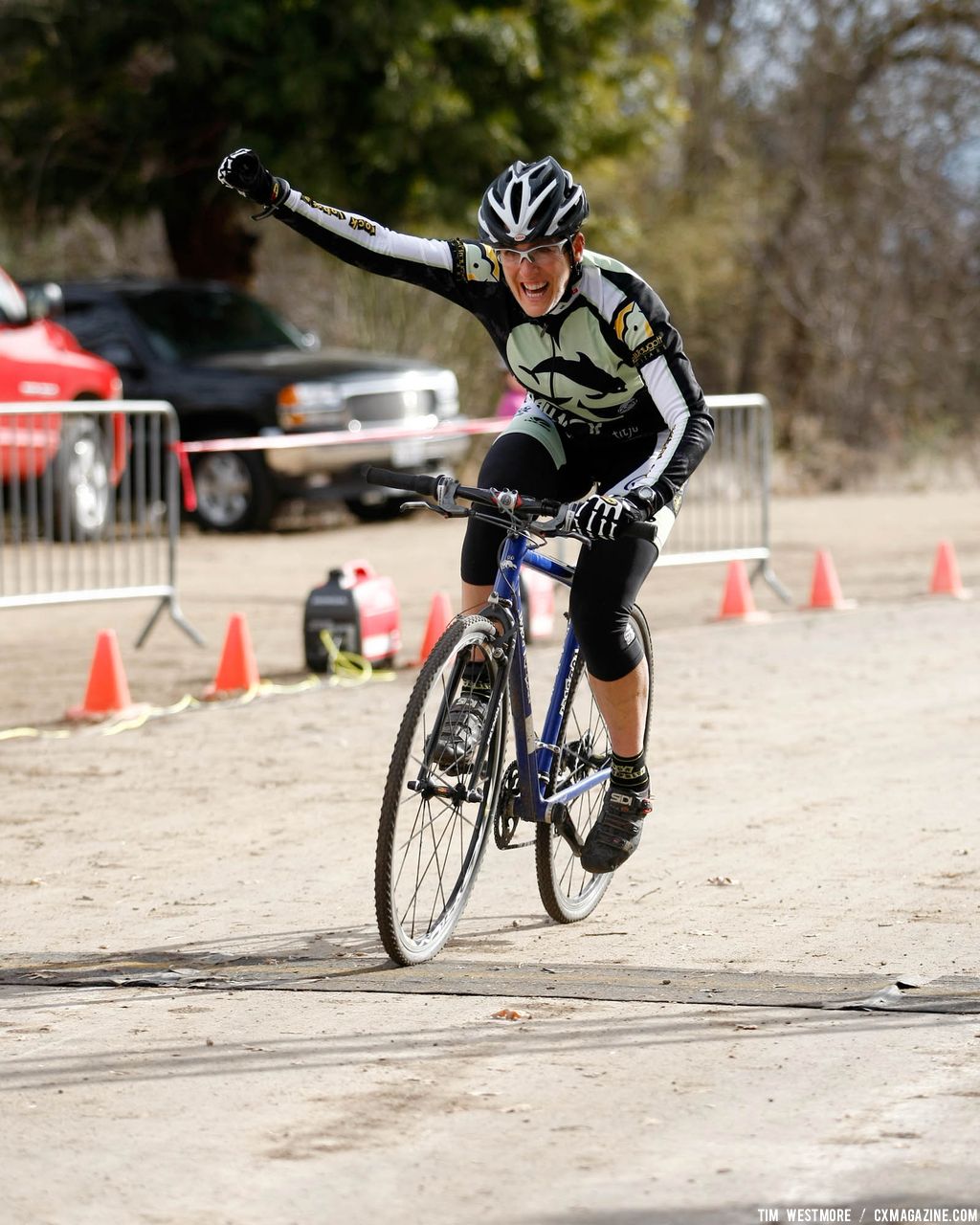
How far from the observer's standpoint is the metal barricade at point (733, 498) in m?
14.6

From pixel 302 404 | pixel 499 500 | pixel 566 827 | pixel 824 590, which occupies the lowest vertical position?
pixel 566 827

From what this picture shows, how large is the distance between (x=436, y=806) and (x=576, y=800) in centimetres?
44

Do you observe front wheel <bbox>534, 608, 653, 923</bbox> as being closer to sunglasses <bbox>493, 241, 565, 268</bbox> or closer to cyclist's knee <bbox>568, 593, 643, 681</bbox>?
cyclist's knee <bbox>568, 593, 643, 681</bbox>

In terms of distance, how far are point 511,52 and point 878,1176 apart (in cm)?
1901

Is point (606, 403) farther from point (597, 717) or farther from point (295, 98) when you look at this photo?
point (295, 98)

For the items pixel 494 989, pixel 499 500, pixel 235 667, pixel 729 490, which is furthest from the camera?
pixel 729 490

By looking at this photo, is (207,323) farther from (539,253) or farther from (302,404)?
(539,253)

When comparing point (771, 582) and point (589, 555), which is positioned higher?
point (589, 555)

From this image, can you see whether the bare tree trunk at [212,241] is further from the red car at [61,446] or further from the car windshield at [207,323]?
the red car at [61,446]

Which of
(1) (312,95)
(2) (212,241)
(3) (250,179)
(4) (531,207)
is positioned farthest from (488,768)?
(2) (212,241)

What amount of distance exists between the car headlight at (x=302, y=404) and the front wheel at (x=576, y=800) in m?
12.9

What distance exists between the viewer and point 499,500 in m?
5.55

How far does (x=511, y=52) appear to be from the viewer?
71.1ft

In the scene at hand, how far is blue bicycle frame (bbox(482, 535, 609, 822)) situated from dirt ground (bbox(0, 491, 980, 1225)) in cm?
41
